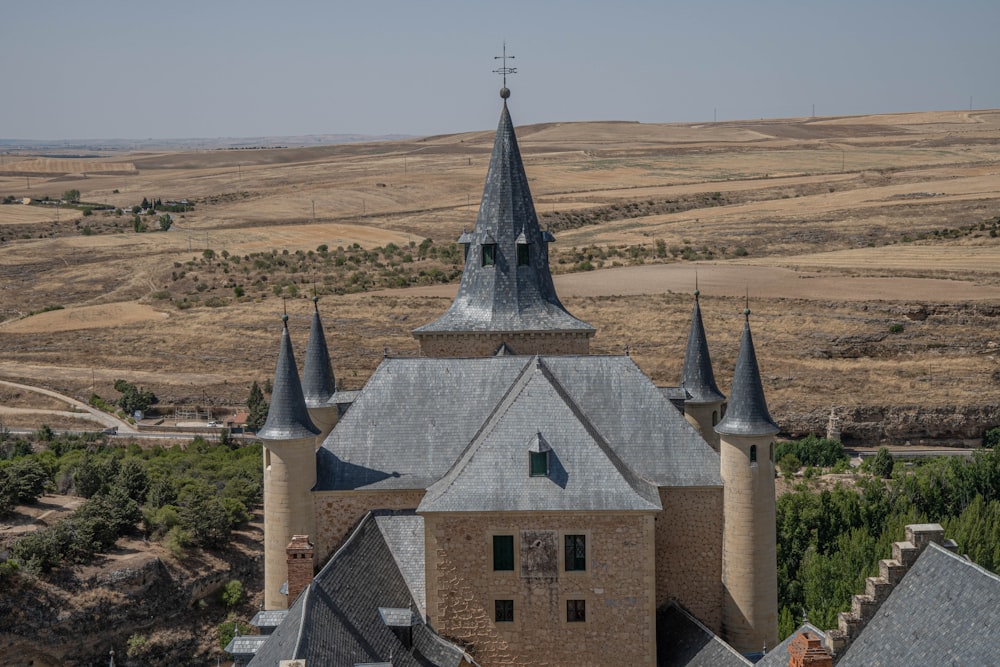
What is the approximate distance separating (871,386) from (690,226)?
67.4 metres

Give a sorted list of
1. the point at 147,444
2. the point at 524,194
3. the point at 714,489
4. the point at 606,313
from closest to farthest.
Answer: the point at 714,489, the point at 524,194, the point at 147,444, the point at 606,313

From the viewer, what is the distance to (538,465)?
31562mm

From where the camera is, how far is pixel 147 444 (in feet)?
245

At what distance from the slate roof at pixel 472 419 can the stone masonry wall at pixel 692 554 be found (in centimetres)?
79

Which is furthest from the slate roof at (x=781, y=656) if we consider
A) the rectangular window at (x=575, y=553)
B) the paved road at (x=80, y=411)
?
the paved road at (x=80, y=411)

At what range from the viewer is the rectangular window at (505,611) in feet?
103

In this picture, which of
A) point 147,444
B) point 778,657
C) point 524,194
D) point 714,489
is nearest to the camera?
point 778,657

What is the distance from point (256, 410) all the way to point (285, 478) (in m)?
44.2

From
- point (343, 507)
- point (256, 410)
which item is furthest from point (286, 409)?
point (256, 410)

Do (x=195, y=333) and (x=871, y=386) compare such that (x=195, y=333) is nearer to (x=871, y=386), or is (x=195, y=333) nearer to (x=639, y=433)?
(x=871, y=386)

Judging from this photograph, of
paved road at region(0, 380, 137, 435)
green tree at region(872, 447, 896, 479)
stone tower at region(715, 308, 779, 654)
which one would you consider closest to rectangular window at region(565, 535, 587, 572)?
stone tower at region(715, 308, 779, 654)

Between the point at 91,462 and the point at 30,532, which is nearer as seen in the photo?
the point at 30,532

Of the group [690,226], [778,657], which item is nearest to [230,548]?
[778,657]

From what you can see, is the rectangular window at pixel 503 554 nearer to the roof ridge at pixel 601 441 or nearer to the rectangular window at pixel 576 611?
the rectangular window at pixel 576 611
